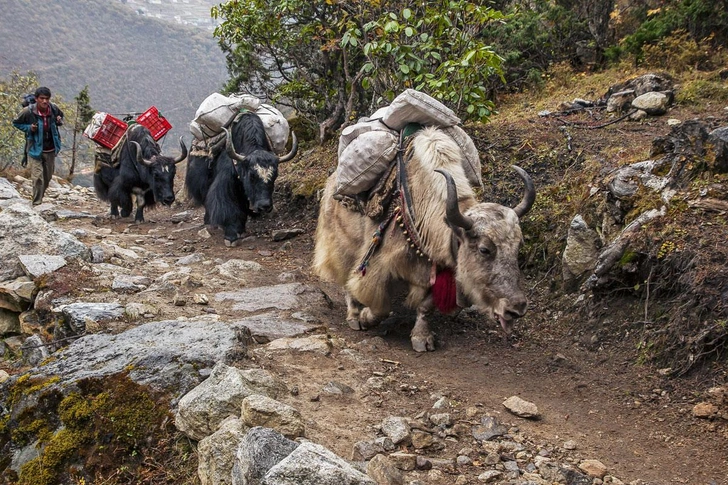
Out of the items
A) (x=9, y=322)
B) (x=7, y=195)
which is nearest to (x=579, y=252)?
(x=9, y=322)

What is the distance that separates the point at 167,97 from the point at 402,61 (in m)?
42.0

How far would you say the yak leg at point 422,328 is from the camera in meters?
3.75

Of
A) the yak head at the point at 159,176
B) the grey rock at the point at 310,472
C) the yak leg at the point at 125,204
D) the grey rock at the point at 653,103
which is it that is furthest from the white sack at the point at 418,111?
the yak leg at the point at 125,204

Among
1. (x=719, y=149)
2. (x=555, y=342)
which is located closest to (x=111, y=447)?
(x=555, y=342)

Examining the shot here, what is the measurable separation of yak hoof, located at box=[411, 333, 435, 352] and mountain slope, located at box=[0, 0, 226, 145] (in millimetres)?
35250

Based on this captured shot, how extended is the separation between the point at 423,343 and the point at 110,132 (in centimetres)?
656

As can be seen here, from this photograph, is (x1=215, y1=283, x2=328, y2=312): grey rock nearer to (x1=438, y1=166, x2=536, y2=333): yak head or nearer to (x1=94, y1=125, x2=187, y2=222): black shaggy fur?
(x1=438, y1=166, x2=536, y2=333): yak head

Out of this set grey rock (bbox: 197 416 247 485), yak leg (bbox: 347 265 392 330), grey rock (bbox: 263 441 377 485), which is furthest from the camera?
Result: yak leg (bbox: 347 265 392 330)

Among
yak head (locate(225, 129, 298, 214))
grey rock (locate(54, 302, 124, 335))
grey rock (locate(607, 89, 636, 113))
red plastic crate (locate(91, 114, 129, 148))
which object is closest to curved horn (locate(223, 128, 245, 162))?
yak head (locate(225, 129, 298, 214))

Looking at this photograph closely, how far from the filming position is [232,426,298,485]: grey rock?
6.51ft

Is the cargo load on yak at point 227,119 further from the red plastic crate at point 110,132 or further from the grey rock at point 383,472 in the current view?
the grey rock at point 383,472

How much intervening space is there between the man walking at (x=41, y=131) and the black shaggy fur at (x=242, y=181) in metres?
2.61

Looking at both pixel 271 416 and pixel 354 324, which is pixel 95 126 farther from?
pixel 271 416

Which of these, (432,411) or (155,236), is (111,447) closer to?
(432,411)
